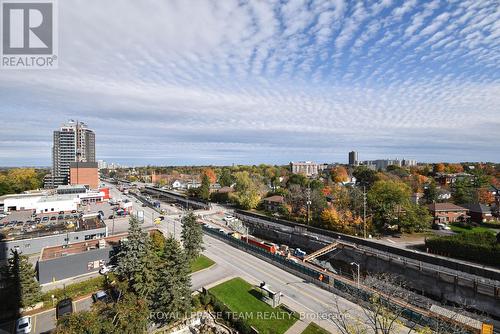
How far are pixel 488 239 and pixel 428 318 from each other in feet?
70.5

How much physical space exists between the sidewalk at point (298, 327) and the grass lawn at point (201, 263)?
14754 mm

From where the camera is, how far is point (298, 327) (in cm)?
2178

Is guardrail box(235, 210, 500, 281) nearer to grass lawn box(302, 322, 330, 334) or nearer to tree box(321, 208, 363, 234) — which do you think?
tree box(321, 208, 363, 234)

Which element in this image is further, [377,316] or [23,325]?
[23,325]

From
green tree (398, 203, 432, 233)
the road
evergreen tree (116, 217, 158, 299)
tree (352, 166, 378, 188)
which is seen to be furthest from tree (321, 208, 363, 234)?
tree (352, 166, 378, 188)

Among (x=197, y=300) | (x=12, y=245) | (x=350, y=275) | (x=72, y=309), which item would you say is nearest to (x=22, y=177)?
(x=12, y=245)

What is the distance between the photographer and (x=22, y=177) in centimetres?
10419

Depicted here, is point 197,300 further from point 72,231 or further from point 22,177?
point 22,177

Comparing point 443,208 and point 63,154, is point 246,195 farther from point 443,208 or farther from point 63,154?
point 63,154

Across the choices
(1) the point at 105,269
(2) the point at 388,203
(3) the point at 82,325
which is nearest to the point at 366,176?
(2) the point at 388,203

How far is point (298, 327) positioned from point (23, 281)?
81.8 ft

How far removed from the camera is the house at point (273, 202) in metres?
66.2

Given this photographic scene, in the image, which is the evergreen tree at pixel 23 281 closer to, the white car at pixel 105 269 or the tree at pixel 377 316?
the white car at pixel 105 269

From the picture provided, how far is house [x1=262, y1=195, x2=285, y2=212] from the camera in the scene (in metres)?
66.2
